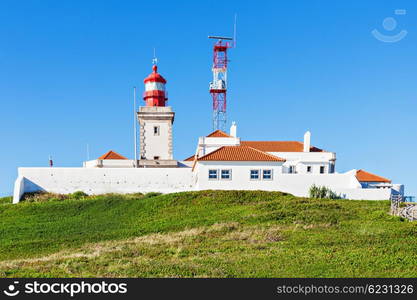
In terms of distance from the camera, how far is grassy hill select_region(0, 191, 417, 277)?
32.5 feet

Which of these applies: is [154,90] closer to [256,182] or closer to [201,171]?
[201,171]

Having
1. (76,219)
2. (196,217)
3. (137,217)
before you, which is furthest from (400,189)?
(76,219)

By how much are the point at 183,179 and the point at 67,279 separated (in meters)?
21.3

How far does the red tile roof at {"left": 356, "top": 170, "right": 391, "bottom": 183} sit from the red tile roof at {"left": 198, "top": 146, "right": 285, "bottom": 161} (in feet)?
50.8

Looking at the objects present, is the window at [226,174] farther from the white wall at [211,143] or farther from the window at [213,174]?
the white wall at [211,143]

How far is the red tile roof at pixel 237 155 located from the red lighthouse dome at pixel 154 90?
12.6 meters

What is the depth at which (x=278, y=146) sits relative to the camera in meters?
36.8

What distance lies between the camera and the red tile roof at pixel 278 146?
36188 millimetres

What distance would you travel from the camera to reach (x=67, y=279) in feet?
26.9

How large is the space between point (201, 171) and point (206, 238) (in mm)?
11056

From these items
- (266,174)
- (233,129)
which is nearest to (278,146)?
(233,129)

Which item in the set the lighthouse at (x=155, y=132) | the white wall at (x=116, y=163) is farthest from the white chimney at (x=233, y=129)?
the white wall at (x=116, y=163)

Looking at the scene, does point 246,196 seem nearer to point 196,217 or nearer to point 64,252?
point 196,217

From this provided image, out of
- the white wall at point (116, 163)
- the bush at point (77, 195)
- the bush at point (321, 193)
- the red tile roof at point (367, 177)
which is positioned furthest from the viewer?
the red tile roof at point (367, 177)
